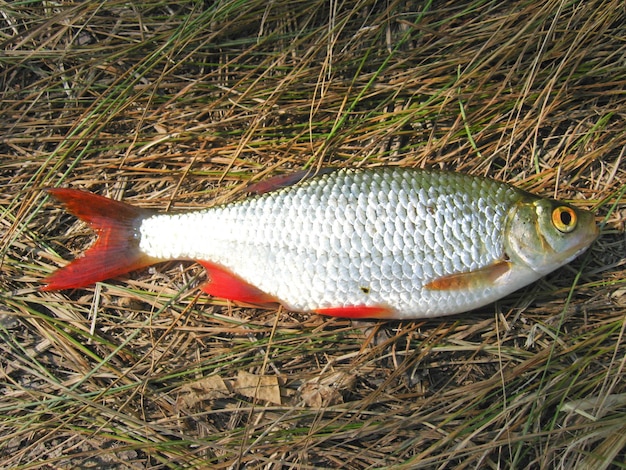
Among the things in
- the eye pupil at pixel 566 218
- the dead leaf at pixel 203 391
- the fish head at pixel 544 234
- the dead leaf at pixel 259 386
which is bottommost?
the dead leaf at pixel 203 391

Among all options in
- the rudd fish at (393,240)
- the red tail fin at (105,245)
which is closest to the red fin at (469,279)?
the rudd fish at (393,240)

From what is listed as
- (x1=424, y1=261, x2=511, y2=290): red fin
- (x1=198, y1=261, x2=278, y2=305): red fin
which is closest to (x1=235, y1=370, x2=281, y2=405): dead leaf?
(x1=198, y1=261, x2=278, y2=305): red fin

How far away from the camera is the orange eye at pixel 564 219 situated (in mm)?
1963

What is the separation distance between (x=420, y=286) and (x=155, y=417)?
4.74 ft

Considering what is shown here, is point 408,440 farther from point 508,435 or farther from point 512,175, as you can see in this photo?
point 512,175

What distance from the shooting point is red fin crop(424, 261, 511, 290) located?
6.41 ft

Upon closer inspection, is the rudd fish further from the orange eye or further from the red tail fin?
the red tail fin

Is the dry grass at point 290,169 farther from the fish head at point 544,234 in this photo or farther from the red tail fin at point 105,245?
the fish head at point 544,234

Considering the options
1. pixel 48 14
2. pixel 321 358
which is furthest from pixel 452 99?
pixel 48 14

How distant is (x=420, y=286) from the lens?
1.96 meters

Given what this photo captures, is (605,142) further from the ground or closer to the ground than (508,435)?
further from the ground

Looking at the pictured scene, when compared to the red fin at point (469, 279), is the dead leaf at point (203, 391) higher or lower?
lower

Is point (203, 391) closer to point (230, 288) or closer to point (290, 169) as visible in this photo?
point (230, 288)

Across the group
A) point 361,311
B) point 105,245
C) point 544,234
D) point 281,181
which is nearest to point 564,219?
point 544,234
